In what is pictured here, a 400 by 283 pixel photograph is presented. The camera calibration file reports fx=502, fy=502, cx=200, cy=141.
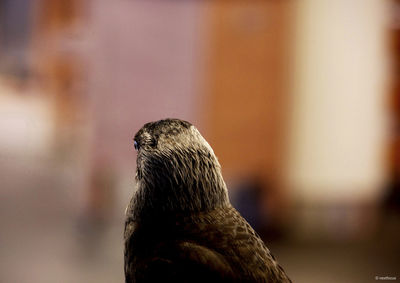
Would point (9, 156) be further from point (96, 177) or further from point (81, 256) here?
point (96, 177)

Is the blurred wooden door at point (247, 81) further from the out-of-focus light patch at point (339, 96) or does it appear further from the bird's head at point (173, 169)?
the bird's head at point (173, 169)

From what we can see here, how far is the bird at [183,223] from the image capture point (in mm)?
477

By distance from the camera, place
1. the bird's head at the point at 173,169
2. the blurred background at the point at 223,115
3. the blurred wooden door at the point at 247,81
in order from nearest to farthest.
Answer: the bird's head at the point at 173,169, the blurred background at the point at 223,115, the blurred wooden door at the point at 247,81

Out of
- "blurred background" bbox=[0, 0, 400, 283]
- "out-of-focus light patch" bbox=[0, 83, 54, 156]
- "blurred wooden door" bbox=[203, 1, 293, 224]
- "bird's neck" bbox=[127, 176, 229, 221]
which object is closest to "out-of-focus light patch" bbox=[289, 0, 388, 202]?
"blurred background" bbox=[0, 0, 400, 283]

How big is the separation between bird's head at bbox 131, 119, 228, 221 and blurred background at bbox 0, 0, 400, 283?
0.75 metres

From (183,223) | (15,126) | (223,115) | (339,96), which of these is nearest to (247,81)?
(223,115)

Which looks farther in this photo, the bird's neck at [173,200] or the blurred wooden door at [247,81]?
the blurred wooden door at [247,81]

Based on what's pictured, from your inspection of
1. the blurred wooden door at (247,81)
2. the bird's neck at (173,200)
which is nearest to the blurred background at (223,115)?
the blurred wooden door at (247,81)

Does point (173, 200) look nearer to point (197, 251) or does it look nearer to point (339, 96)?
point (197, 251)

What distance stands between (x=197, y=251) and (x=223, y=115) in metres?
1.64

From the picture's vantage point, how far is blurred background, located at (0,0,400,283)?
1647 mm

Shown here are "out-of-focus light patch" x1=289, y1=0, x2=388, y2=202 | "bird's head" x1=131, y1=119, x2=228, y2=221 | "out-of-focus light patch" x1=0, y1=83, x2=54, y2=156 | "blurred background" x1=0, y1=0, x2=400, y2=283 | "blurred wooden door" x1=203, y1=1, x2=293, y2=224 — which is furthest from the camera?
Result: "out-of-focus light patch" x1=289, y1=0, x2=388, y2=202

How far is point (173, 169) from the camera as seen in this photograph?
1.58 ft

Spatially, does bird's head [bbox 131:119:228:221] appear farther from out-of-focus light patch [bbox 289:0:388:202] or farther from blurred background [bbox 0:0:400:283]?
out-of-focus light patch [bbox 289:0:388:202]
